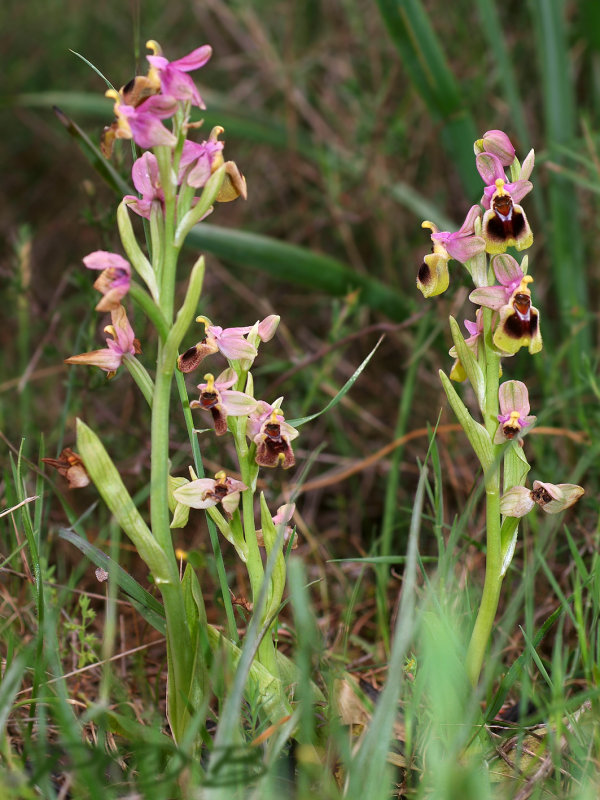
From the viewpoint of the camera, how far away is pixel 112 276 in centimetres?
107

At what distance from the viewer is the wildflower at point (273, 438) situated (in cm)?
117

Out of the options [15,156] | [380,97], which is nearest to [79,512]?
[380,97]

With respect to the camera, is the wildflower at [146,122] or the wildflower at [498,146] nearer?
the wildflower at [146,122]

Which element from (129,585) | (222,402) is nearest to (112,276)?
(222,402)

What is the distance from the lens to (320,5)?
3.71 m

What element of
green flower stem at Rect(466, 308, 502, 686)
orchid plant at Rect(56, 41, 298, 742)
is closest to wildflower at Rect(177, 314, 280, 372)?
orchid plant at Rect(56, 41, 298, 742)

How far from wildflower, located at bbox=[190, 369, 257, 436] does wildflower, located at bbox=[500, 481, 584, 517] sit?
420 mm

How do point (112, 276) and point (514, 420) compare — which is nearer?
point (112, 276)

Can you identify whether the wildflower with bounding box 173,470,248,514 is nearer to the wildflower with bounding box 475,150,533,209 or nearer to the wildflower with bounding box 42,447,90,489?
the wildflower with bounding box 42,447,90,489

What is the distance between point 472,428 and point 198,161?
0.57 meters

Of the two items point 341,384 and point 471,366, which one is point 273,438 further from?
point 341,384

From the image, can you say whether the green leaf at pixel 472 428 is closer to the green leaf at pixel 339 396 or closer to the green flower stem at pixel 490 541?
the green flower stem at pixel 490 541

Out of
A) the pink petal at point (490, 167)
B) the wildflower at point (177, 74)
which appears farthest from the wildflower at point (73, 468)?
the pink petal at point (490, 167)

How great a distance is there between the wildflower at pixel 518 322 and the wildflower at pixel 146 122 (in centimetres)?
54
